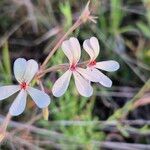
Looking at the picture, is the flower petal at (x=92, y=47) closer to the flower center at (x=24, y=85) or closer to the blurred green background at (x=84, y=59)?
the flower center at (x=24, y=85)

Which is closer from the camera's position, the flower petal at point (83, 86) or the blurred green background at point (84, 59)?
the flower petal at point (83, 86)

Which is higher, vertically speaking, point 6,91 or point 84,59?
point 6,91

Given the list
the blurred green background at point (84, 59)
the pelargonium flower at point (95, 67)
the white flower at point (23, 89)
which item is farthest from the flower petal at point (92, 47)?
the blurred green background at point (84, 59)

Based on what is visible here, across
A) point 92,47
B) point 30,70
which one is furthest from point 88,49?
point 30,70

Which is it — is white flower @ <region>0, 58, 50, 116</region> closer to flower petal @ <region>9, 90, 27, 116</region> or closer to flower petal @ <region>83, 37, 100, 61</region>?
flower petal @ <region>9, 90, 27, 116</region>

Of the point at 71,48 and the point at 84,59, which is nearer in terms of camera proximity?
the point at 71,48

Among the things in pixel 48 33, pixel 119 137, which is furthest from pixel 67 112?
pixel 48 33

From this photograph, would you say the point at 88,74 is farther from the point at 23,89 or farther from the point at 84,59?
the point at 84,59
